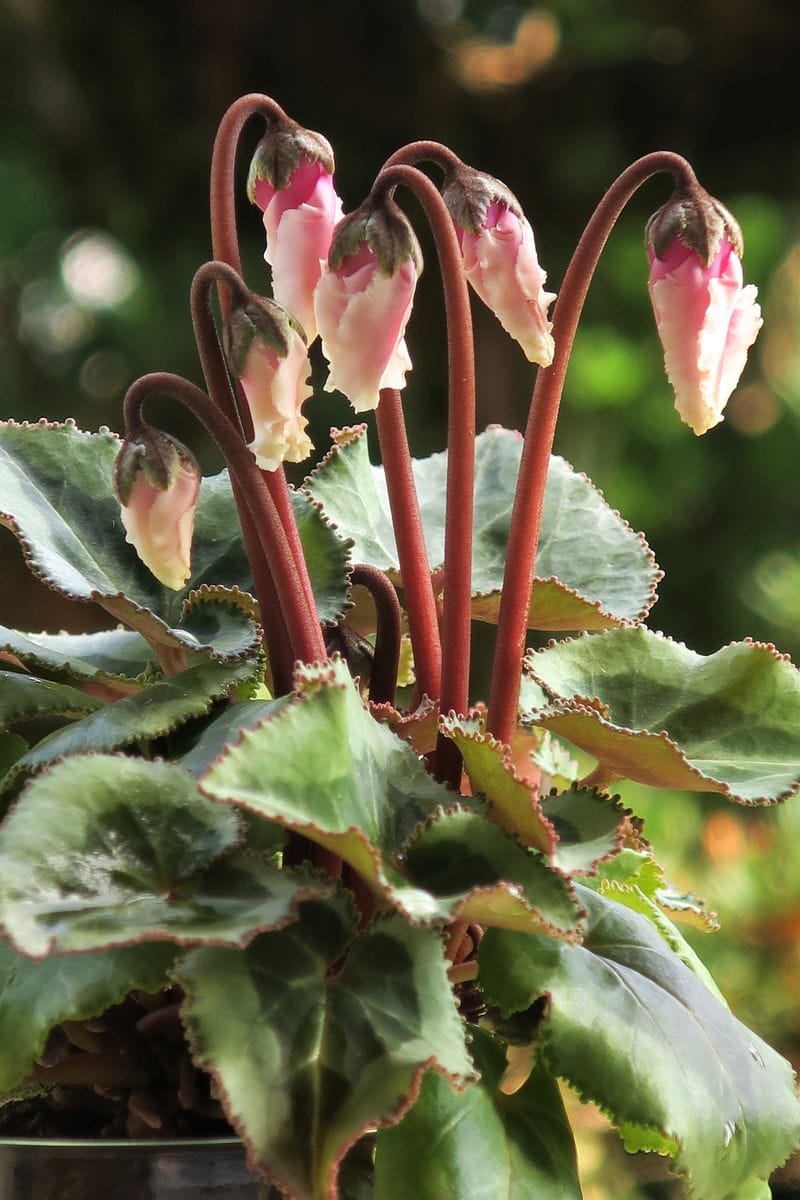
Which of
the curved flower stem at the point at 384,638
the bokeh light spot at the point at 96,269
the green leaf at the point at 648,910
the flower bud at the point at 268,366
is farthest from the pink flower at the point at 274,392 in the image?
the bokeh light spot at the point at 96,269

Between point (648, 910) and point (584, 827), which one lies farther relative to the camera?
point (648, 910)

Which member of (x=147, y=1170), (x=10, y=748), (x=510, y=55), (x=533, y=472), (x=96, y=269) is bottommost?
(x=147, y=1170)

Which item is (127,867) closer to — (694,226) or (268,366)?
(268,366)

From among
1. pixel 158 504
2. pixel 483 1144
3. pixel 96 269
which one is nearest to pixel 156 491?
pixel 158 504

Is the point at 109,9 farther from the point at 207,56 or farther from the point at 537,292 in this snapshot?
the point at 537,292

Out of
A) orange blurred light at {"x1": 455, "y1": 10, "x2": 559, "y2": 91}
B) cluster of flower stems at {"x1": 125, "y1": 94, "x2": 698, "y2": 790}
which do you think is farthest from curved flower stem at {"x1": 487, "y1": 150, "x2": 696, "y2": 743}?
orange blurred light at {"x1": 455, "y1": 10, "x2": 559, "y2": 91}

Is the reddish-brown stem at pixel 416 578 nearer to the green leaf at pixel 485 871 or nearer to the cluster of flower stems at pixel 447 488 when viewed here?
the cluster of flower stems at pixel 447 488

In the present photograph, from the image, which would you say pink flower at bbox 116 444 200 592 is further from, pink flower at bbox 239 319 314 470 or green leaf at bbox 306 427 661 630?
green leaf at bbox 306 427 661 630
